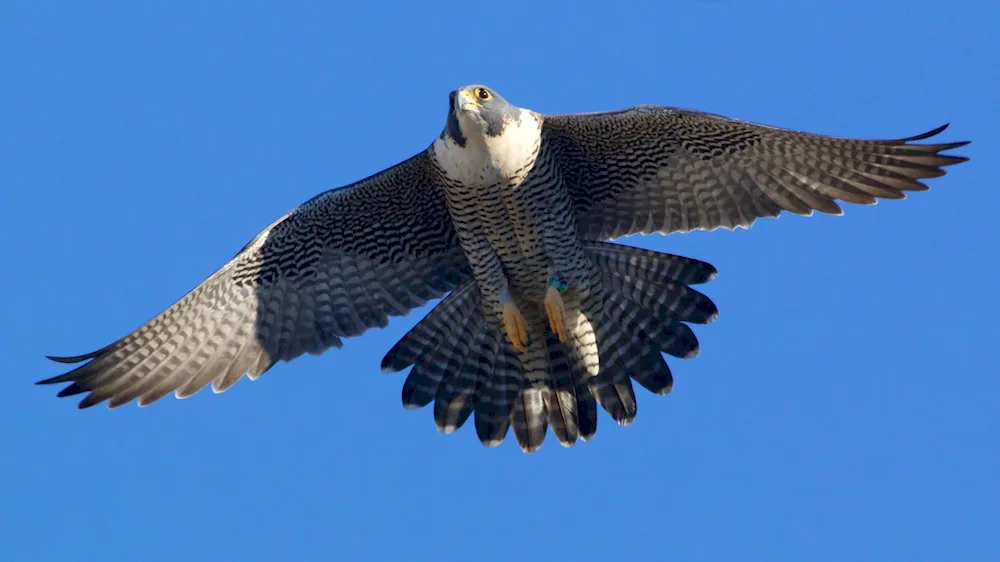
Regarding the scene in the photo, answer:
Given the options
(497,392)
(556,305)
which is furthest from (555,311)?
(497,392)

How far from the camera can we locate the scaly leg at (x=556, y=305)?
11.7 m

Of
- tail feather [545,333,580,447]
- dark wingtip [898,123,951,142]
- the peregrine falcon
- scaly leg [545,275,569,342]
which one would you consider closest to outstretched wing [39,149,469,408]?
the peregrine falcon

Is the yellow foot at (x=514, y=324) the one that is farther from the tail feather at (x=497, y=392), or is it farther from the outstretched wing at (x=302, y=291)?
the outstretched wing at (x=302, y=291)

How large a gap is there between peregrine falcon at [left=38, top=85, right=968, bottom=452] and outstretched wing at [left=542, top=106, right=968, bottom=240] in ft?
0.04

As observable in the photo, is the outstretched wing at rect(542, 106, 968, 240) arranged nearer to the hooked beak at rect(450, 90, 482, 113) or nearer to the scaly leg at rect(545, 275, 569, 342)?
the scaly leg at rect(545, 275, 569, 342)

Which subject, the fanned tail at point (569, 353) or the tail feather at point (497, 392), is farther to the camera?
the tail feather at point (497, 392)

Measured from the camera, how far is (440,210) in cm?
1205

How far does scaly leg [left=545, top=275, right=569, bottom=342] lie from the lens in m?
11.7

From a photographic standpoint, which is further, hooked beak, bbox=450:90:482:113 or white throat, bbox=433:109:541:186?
white throat, bbox=433:109:541:186

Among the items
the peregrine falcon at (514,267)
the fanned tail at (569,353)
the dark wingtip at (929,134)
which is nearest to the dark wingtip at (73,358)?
the peregrine falcon at (514,267)

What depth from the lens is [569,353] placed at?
1201 centimetres

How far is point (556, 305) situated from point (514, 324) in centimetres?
A: 35

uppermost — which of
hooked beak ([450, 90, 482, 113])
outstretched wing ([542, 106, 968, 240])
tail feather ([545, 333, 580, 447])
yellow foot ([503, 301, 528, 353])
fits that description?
hooked beak ([450, 90, 482, 113])

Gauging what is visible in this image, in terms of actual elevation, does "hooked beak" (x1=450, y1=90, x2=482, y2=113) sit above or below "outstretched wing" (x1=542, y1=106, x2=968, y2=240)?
above
